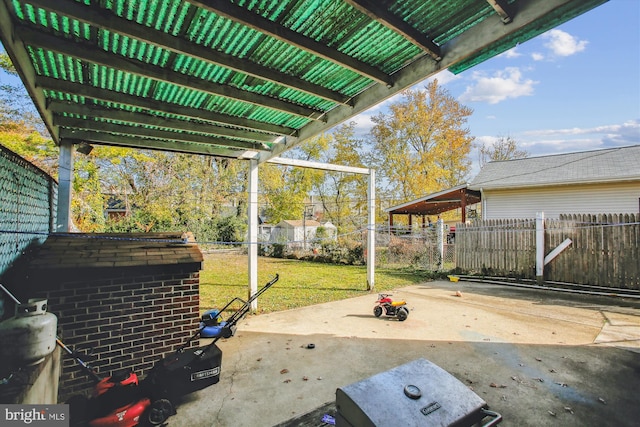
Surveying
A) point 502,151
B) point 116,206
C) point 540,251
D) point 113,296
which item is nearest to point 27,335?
point 113,296

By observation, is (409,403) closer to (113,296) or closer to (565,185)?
(113,296)

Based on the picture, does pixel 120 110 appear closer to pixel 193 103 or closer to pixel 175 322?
pixel 193 103

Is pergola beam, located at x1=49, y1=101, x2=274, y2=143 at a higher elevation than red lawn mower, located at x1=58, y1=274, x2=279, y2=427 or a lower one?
higher

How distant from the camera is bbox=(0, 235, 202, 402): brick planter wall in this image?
288 centimetres

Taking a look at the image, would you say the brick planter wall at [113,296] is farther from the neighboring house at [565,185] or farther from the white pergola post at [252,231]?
the neighboring house at [565,185]

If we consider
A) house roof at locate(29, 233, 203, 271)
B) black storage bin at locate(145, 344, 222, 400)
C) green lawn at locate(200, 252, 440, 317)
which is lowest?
green lawn at locate(200, 252, 440, 317)

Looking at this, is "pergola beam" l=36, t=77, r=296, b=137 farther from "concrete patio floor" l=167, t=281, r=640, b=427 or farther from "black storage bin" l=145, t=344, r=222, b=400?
"concrete patio floor" l=167, t=281, r=640, b=427

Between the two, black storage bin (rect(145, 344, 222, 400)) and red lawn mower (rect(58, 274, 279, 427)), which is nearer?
red lawn mower (rect(58, 274, 279, 427))

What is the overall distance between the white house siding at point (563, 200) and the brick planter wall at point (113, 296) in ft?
41.0

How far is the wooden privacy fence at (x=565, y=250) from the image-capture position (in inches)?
289

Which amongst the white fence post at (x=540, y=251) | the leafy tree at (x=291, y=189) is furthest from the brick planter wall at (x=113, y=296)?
the leafy tree at (x=291, y=189)

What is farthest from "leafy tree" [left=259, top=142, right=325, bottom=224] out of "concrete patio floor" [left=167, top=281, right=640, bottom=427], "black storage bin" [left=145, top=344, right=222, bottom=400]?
"black storage bin" [left=145, top=344, right=222, bottom=400]

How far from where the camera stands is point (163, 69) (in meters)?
2.87

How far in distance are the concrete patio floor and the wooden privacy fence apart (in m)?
1.33
